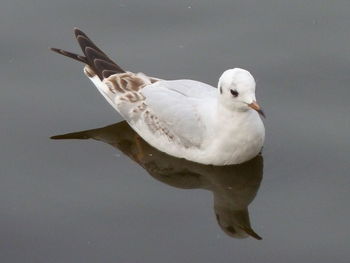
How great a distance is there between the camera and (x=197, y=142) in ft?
24.4

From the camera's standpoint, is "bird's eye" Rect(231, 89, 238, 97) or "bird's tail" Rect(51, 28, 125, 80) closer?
"bird's eye" Rect(231, 89, 238, 97)

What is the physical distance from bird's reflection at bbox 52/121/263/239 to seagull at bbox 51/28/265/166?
Answer: 0.07 metres

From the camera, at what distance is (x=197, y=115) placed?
7.47 m

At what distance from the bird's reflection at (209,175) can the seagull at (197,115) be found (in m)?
0.07

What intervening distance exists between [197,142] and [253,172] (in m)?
0.47

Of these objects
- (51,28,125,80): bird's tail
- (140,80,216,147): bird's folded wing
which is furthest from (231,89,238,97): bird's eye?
(51,28,125,80): bird's tail

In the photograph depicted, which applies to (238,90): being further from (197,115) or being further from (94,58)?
(94,58)

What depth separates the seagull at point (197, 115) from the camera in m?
7.23

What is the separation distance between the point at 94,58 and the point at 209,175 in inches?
60.9

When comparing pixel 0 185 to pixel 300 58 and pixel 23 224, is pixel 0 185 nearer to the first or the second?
pixel 23 224

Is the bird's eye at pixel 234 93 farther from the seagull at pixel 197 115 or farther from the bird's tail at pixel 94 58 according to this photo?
the bird's tail at pixel 94 58

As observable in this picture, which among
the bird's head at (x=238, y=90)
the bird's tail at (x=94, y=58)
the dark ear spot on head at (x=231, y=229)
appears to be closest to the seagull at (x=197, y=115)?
the bird's head at (x=238, y=90)

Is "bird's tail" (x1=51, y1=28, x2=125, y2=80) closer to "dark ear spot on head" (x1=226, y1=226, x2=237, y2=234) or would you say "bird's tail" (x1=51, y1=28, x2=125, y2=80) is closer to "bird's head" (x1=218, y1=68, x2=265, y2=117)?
"bird's head" (x1=218, y1=68, x2=265, y2=117)

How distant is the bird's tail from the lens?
816 cm
